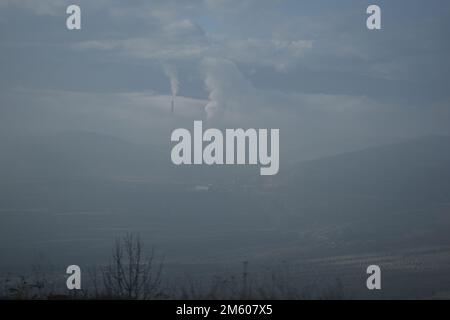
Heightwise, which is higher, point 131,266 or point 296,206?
point 296,206

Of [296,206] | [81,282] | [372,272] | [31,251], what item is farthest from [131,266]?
[372,272]

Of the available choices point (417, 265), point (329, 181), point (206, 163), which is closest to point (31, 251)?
point (206, 163)

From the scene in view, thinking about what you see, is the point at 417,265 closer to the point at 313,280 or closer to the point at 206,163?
the point at 313,280

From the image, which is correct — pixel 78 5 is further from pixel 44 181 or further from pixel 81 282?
pixel 81 282

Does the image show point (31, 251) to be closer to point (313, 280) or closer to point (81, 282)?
point (81, 282)

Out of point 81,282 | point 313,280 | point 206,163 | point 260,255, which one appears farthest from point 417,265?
point 81,282
